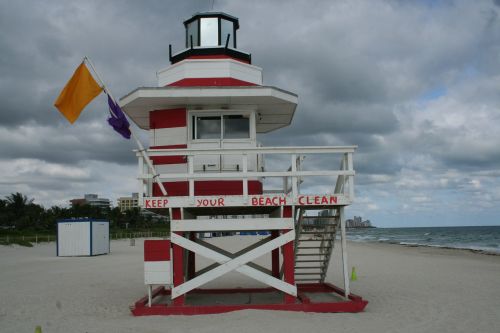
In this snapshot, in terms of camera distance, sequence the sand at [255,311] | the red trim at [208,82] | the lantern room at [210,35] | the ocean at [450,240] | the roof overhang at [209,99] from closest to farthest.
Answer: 1. the sand at [255,311]
2. the roof overhang at [209,99]
3. the red trim at [208,82]
4. the lantern room at [210,35]
5. the ocean at [450,240]

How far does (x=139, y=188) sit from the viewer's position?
30.5ft

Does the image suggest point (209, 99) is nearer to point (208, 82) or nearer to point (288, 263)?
point (208, 82)

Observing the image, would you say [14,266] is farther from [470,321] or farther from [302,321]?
[470,321]

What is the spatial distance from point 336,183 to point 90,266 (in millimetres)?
17375

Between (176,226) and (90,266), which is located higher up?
(176,226)

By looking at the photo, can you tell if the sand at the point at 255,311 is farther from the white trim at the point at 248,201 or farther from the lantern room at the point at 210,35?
the lantern room at the point at 210,35

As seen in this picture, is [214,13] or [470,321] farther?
[214,13]

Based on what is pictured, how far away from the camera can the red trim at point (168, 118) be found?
35.3ft

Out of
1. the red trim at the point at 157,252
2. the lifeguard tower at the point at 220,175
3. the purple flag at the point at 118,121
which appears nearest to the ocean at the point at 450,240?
the lifeguard tower at the point at 220,175

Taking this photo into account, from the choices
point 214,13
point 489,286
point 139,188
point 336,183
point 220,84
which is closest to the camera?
point 139,188

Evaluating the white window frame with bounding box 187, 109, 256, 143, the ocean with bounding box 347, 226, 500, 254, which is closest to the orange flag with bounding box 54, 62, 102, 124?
the white window frame with bounding box 187, 109, 256, 143

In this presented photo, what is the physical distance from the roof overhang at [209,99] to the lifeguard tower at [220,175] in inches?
0.9

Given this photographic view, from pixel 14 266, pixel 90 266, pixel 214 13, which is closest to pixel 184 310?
pixel 214 13

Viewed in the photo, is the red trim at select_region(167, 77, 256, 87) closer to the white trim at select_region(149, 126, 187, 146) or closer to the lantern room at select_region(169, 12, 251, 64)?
the lantern room at select_region(169, 12, 251, 64)
